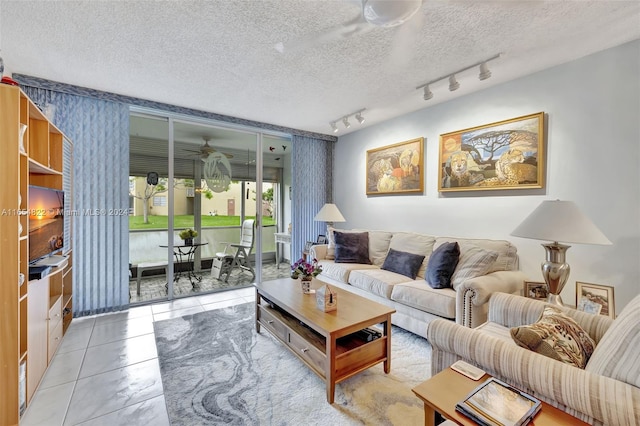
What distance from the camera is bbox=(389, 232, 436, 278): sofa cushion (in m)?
3.20

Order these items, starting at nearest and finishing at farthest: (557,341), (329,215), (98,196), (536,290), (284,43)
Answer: (557,341) → (284,43) → (536,290) → (98,196) → (329,215)

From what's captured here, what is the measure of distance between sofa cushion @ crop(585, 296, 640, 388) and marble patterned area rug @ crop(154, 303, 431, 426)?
3.25 ft

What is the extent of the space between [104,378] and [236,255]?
2.56m

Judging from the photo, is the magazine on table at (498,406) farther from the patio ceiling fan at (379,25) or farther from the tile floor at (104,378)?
→ the patio ceiling fan at (379,25)

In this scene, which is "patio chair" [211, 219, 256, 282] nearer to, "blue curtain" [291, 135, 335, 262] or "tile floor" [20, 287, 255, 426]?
"blue curtain" [291, 135, 335, 262]

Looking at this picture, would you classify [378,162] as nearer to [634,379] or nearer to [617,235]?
[617,235]

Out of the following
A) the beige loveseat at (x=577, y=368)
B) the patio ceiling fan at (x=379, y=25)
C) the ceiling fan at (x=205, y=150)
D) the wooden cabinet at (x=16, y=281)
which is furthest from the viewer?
the ceiling fan at (x=205, y=150)

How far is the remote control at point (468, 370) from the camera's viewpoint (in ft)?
3.90

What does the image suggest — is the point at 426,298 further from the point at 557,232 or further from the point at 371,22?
the point at 371,22

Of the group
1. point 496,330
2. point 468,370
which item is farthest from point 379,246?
point 468,370

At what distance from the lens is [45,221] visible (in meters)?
2.09

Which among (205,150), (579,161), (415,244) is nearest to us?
(579,161)

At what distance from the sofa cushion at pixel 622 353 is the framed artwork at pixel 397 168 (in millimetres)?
2681

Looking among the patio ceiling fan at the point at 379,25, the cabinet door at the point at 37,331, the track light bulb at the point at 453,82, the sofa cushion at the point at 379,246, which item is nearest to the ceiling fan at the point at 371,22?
the patio ceiling fan at the point at 379,25
